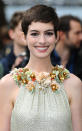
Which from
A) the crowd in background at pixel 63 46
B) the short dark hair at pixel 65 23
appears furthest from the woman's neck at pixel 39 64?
the short dark hair at pixel 65 23

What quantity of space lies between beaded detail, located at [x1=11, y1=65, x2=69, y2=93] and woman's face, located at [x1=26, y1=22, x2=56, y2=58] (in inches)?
7.4

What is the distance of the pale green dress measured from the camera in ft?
10.8

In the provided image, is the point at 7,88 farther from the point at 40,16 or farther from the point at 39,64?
the point at 40,16

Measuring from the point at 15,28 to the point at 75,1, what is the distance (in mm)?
5934

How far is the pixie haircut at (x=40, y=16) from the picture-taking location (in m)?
3.40

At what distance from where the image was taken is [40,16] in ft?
11.2

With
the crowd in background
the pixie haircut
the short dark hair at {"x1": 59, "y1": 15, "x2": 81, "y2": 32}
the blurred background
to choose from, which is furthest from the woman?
the blurred background

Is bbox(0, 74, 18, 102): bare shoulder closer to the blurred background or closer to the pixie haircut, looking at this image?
the pixie haircut

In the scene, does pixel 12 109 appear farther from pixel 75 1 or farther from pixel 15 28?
pixel 75 1

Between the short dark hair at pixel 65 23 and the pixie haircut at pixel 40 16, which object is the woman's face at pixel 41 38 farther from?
the short dark hair at pixel 65 23

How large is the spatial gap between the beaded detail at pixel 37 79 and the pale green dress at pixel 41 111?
3 centimetres

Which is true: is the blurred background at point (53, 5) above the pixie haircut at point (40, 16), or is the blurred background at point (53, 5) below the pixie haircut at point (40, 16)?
above

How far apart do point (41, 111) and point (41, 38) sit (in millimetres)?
665

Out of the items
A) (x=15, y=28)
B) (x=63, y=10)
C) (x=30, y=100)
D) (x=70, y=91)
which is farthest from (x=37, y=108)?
(x=63, y=10)
